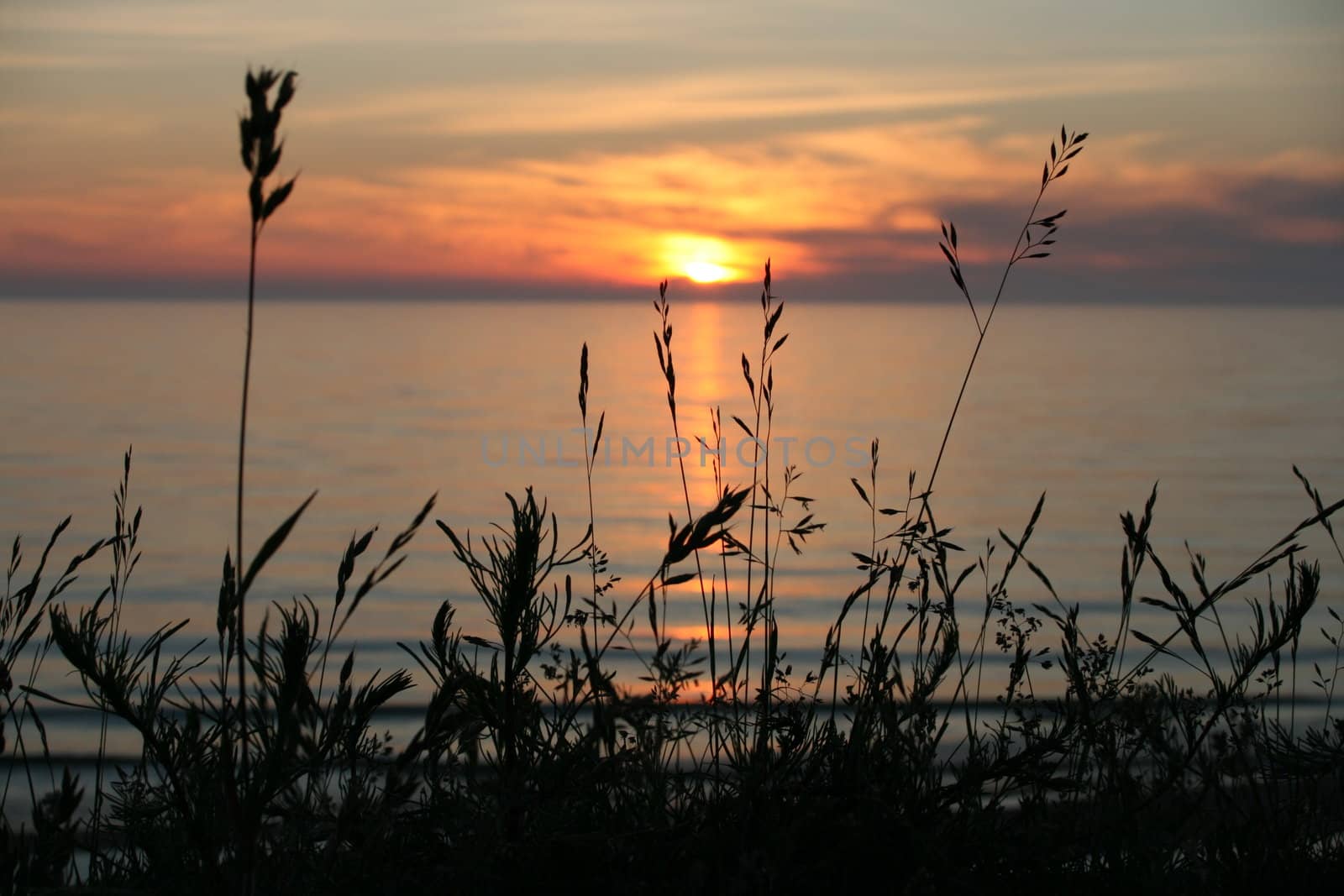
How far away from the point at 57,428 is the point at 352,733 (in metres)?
23.8

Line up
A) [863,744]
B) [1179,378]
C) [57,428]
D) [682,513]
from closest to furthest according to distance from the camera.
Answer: [863,744] < [682,513] < [57,428] < [1179,378]

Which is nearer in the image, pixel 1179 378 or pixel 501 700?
pixel 501 700

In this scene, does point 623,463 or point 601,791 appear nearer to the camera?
point 601,791

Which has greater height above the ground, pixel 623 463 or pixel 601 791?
pixel 601 791

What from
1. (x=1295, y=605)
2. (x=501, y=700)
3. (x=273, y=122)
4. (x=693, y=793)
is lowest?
(x=693, y=793)

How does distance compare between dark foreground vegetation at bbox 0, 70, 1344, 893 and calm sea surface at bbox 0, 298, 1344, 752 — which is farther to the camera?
calm sea surface at bbox 0, 298, 1344, 752

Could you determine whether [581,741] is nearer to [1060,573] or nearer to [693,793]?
[693,793]

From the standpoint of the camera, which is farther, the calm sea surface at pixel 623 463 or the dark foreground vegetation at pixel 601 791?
the calm sea surface at pixel 623 463

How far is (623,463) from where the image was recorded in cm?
1992

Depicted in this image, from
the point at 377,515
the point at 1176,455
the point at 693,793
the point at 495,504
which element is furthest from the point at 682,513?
the point at 693,793

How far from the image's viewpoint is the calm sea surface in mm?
11094

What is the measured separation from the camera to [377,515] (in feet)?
47.7

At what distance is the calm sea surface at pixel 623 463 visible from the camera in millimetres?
11094

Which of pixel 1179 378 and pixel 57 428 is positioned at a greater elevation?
pixel 1179 378
